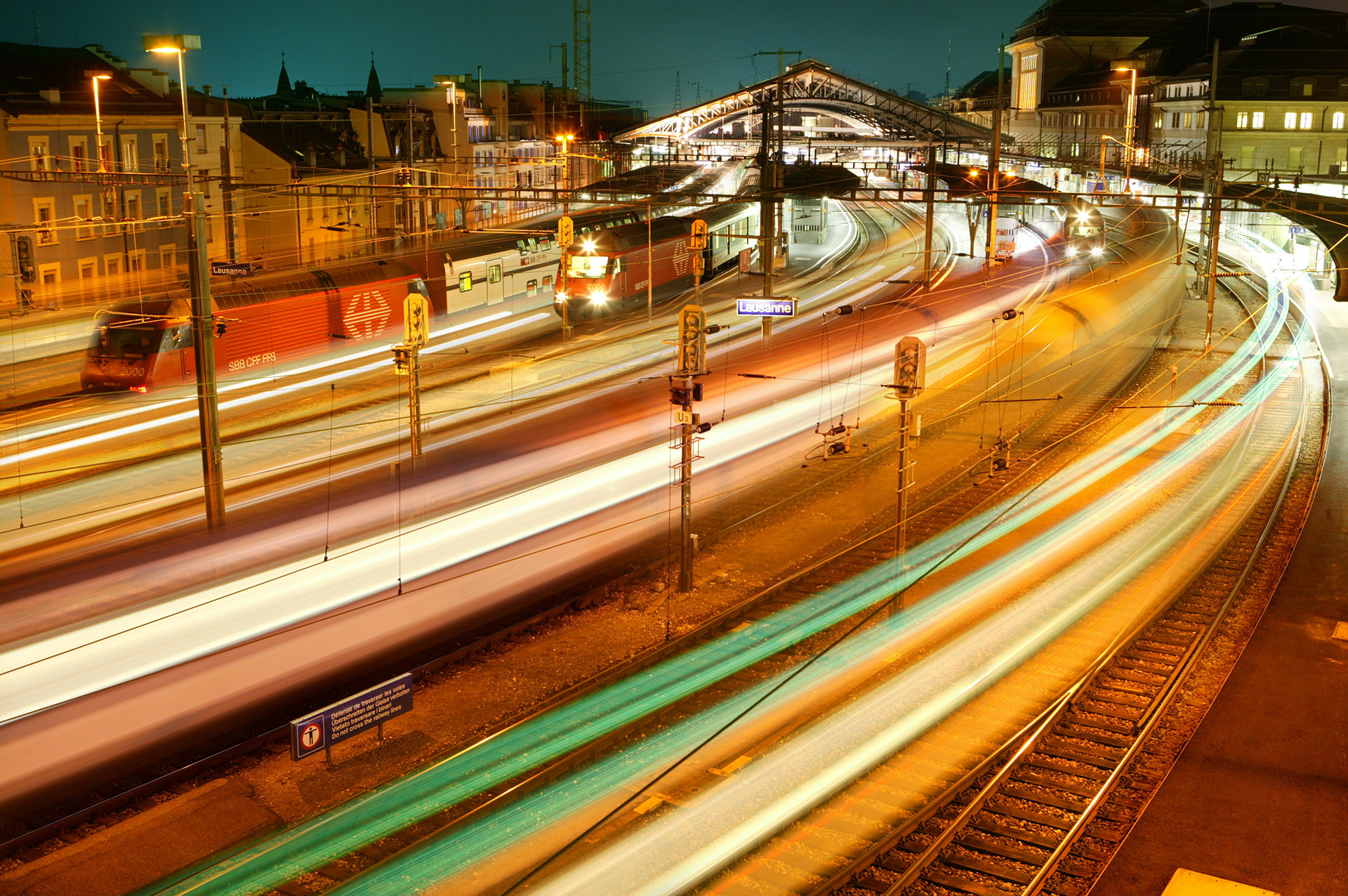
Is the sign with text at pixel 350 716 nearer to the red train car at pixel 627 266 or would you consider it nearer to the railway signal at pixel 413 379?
the railway signal at pixel 413 379

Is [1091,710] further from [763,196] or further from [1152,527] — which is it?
[763,196]

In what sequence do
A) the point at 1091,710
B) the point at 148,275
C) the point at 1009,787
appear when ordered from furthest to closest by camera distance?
1. the point at 148,275
2. the point at 1091,710
3. the point at 1009,787

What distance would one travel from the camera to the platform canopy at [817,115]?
2768 inches

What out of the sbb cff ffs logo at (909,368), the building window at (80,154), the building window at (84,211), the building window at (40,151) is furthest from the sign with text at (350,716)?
the building window at (80,154)

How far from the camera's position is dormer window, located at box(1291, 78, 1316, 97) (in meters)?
55.6

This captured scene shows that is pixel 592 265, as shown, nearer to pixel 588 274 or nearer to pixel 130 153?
pixel 588 274

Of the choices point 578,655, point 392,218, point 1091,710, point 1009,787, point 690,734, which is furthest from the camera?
point 392,218

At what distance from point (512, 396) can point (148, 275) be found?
19.1 meters

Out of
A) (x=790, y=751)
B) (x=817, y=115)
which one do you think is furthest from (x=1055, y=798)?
(x=817, y=115)

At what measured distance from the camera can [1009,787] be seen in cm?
1248

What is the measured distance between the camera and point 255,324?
26922mm

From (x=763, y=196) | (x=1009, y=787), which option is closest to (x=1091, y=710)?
(x=1009, y=787)

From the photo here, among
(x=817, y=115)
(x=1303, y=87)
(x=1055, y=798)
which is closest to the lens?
(x=1055, y=798)

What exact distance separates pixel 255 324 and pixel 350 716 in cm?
1658
